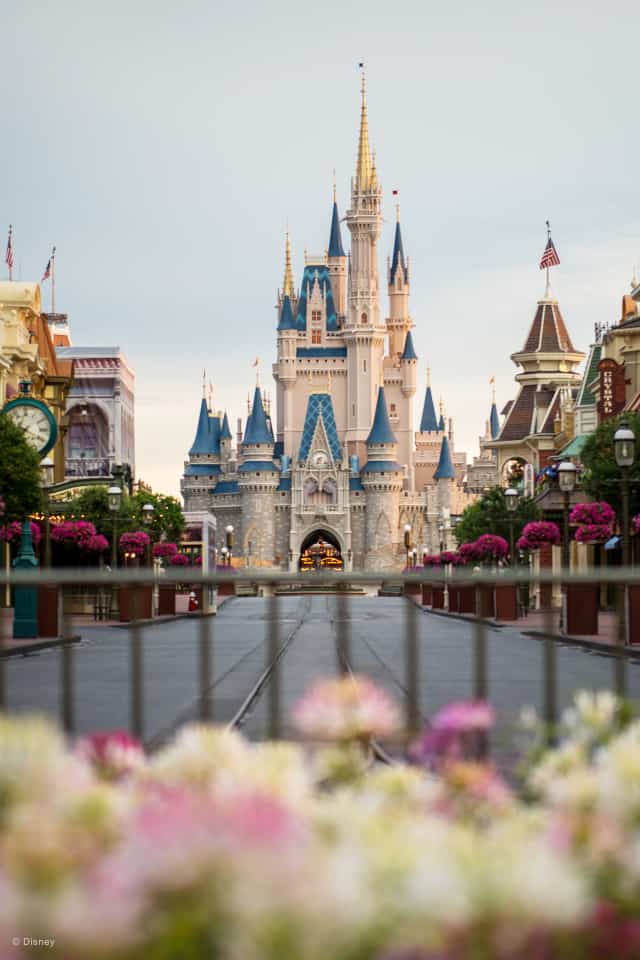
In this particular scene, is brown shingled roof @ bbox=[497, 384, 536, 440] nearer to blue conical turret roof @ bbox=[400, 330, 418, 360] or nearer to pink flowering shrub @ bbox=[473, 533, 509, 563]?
pink flowering shrub @ bbox=[473, 533, 509, 563]

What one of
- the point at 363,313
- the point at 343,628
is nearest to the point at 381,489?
the point at 363,313

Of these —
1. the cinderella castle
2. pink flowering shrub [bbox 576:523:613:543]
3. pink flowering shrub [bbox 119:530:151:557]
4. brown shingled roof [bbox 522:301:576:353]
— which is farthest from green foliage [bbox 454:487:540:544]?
the cinderella castle

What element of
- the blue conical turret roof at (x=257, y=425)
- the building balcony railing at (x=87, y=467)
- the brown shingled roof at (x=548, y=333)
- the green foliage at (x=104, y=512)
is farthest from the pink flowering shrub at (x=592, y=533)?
the blue conical turret roof at (x=257, y=425)

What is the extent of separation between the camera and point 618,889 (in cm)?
316

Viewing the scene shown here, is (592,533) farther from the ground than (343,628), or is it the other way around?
(592,533)

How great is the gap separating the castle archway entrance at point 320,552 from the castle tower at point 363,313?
9.54m

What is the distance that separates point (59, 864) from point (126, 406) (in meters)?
130

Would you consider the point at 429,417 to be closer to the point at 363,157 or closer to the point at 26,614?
the point at 363,157

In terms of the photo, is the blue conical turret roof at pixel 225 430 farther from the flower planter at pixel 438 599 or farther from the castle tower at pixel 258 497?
the flower planter at pixel 438 599

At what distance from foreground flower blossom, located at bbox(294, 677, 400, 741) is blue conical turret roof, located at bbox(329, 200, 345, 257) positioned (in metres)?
163

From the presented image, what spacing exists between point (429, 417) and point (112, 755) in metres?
166

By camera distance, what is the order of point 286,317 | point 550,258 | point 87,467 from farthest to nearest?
point 286,317 → point 87,467 → point 550,258

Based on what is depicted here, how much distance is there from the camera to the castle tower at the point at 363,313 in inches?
6186

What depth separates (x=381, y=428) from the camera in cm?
15125
